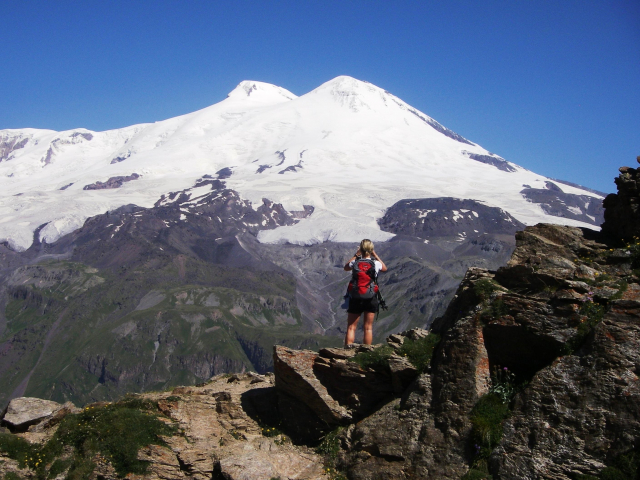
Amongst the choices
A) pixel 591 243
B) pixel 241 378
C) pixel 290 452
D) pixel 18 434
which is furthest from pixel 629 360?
pixel 18 434

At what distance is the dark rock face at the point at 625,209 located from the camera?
16.0 m

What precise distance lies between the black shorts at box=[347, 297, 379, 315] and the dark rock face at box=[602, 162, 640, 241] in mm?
6460

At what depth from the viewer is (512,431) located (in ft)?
36.6

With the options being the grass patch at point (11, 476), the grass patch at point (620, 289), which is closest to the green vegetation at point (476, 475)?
the grass patch at point (620, 289)

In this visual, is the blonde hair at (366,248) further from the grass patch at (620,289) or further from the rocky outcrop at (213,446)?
the grass patch at (620,289)

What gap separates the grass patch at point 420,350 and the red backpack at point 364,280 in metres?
1.79

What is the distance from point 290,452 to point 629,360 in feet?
23.3

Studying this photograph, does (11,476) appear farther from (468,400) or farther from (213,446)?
(468,400)

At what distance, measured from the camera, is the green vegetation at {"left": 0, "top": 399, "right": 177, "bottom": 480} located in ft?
41.6

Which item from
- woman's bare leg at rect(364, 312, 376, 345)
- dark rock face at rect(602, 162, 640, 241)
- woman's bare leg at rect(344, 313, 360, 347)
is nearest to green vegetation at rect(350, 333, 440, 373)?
woman's bare leg at rect(364, 312, 376, 345)

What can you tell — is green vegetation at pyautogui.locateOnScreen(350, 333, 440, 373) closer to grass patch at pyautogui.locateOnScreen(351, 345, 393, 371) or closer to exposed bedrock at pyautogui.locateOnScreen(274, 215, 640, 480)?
grass patch at pyautogui.locateOnScreen(351, 345, 393, 371)

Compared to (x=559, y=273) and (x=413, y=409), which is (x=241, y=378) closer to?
(x=413, y=409)

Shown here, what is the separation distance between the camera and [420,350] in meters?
13.7

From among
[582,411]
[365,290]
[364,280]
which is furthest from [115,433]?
[582,411]
